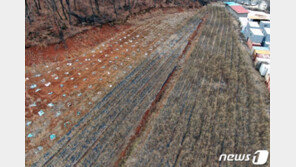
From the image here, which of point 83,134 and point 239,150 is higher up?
point 83,134

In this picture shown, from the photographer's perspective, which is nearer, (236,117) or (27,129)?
(27,129)

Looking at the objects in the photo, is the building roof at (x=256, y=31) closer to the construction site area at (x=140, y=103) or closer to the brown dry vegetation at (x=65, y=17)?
the construction site area at (x=140, y=103)

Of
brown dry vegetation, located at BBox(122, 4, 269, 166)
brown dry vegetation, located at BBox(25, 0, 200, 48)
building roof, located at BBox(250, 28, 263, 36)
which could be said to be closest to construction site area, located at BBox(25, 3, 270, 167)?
brown dry vegetation, located at BBox(122, 4, 269, 166)

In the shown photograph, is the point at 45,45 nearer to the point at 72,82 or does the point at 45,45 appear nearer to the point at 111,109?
the point at 72,82

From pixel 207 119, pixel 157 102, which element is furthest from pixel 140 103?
pixel 207 119

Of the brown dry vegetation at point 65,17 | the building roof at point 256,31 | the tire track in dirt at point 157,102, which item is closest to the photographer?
the tire track in dirt at point 157,102

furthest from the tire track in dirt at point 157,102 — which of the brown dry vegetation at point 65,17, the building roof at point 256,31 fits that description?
the brown dry vegetation at point 65,17

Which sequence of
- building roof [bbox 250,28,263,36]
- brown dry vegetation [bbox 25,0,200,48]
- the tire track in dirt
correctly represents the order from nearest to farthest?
the tire track in dirt → brown dry vegetation [bbox 25,0,200,48] → building roof [bbox 250,28,263,36]

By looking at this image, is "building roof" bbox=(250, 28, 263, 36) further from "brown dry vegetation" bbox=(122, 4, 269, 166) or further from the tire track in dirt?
the tire track in dirt

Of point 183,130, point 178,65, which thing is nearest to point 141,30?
point 178,65
